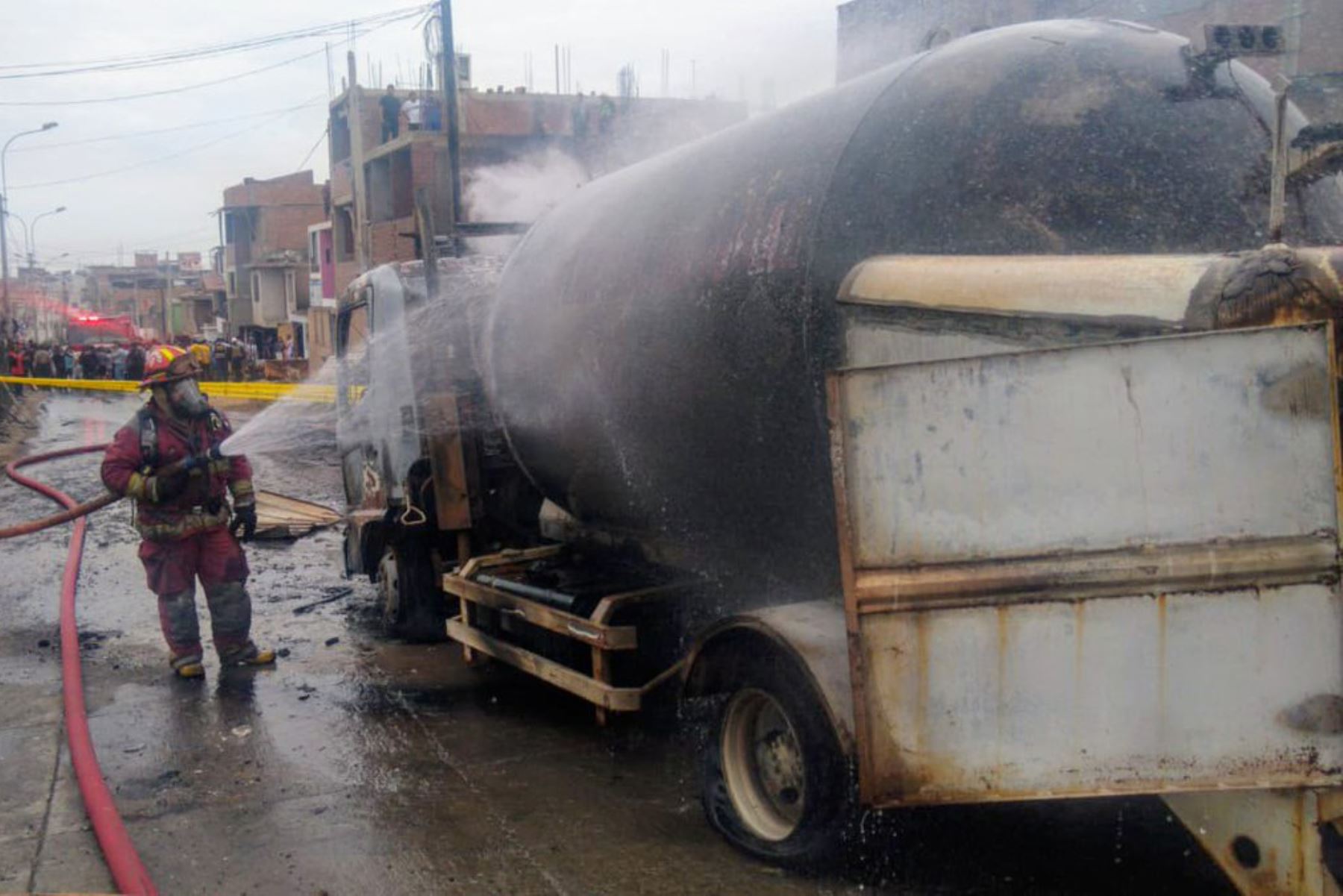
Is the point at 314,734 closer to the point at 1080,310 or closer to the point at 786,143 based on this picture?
the point at 786,143

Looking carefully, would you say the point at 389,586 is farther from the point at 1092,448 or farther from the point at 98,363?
the point at 98,363

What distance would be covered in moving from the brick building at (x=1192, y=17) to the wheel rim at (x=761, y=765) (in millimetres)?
12830

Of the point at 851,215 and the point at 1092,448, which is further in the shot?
the point at 851,215

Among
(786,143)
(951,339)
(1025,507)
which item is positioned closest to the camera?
(1025,507)

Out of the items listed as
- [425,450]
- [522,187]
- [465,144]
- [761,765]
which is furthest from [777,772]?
[465,144]

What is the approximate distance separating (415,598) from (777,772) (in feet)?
12.9

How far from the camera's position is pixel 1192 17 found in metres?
21.2

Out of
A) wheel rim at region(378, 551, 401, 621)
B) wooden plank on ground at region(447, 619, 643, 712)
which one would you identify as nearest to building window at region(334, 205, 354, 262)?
wheel rim at region(378, 551, 401, 621)

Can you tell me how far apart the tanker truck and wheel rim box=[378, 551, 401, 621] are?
185 cm

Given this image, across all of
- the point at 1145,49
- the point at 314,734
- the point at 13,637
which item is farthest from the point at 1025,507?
the point at 13,637

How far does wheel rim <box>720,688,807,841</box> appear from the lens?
161 inches

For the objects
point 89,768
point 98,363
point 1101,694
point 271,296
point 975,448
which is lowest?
point 89,768

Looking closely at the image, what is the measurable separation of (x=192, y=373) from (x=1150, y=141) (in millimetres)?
5329

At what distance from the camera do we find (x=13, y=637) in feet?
25.9
